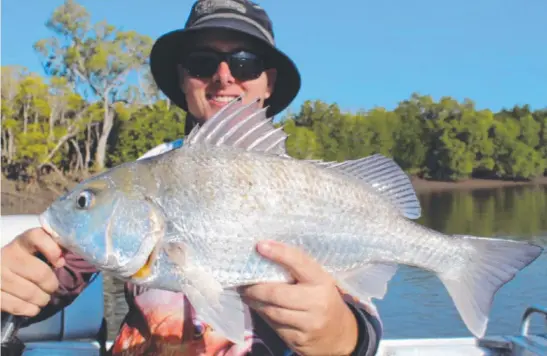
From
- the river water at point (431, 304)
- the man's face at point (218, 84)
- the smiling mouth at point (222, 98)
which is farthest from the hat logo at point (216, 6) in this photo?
the river water at point (431, 304)

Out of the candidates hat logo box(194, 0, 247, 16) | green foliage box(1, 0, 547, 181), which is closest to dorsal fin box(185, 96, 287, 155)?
hat logo box(194, 0, 247, 16)

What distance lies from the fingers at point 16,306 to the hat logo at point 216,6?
5.16ft

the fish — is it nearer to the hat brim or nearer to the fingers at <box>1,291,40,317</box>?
the fingers at <box>1,291,40,317</box>

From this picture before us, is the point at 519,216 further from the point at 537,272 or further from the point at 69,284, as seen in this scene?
the point at 69,284

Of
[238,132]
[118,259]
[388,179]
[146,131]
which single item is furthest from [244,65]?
[146,131]

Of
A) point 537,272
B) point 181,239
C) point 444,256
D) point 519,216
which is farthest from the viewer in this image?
point 519,216

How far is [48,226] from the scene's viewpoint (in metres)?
2.05

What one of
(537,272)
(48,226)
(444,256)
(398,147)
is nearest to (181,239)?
(48,226)

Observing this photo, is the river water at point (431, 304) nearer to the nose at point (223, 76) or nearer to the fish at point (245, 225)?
the nose at point (223, 76)

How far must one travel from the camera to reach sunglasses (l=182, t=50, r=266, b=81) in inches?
114

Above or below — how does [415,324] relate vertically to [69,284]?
below

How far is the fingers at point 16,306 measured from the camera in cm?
219

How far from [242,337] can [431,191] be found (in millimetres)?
51630

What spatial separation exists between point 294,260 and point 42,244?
2.70 ft
